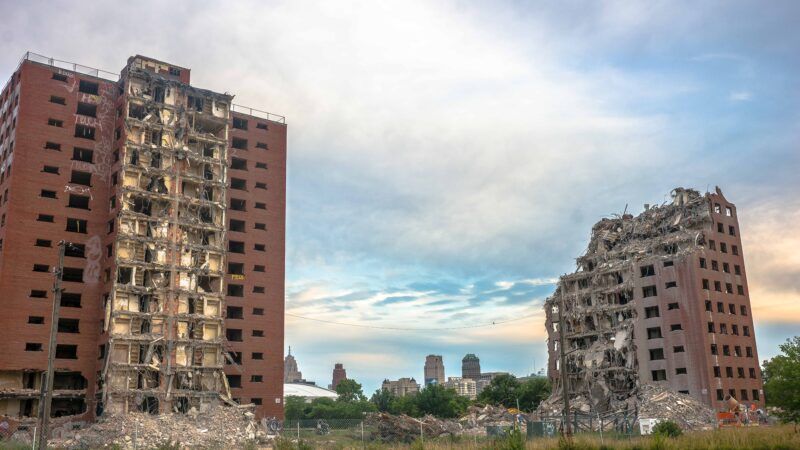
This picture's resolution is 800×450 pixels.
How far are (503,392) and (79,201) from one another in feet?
239

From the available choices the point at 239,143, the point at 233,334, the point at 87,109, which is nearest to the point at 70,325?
the point at 233,334

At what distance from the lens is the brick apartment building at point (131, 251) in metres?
68.7

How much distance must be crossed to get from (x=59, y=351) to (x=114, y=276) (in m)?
9.68

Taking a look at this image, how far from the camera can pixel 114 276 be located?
70938 millimetres

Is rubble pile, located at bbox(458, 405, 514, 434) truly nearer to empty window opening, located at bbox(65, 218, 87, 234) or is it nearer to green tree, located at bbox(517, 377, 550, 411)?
green tree, located at bbox(517, 377, 550, 411)

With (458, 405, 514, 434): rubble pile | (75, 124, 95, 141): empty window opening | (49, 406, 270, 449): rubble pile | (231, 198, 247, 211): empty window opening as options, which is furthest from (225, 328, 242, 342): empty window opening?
(458, 405, 514, 434): rubble pile

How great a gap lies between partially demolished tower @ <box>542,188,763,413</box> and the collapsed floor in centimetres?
15

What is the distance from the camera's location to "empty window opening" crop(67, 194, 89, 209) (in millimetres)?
75188

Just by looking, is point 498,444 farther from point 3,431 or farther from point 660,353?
point 660,353

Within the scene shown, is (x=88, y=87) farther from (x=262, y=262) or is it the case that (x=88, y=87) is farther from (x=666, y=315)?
(x=666, y=315)

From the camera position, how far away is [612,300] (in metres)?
97.9

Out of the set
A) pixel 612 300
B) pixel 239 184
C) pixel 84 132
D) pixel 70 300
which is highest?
pixel 84 132

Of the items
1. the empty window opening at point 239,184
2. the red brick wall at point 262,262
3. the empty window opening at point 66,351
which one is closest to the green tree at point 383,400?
the red brick wall at point 262,262

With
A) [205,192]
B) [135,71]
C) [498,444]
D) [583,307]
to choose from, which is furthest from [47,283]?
[583,307]
